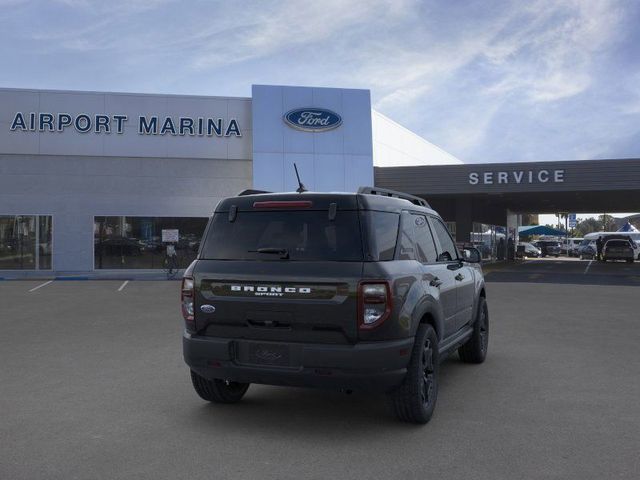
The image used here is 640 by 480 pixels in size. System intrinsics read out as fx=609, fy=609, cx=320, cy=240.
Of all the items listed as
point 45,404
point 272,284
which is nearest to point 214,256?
point 272,284

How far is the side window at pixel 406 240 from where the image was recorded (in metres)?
5.06

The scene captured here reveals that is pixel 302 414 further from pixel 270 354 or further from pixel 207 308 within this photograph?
pixel 207 308

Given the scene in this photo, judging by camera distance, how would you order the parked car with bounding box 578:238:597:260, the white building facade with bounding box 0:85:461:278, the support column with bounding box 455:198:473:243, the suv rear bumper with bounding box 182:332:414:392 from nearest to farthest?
the suv rear bumper with bounding box 182:332:414:392 → the white building facade with bounding box 0:85:461:278 → the support column with bounding box 455:198:473:243 → the parked car with bounding box 578:238:597:260

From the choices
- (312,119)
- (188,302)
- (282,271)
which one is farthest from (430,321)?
(312,119)

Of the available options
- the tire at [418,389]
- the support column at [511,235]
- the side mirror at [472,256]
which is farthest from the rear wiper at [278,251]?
the support column at [511,235]

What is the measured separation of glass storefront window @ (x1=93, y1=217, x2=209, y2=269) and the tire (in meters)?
21.0

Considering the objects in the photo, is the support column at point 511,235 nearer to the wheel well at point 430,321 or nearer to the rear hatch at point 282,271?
the wheel well at point 430,321

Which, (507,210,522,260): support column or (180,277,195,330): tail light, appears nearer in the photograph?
(180,277,195,330): tail light

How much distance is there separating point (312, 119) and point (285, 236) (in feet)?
69.7

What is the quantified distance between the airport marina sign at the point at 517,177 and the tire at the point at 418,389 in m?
22.7

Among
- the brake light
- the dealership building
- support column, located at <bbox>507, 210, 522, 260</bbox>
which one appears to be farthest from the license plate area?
support column, located at <bbox>507, 210, 522, 260</bbox>

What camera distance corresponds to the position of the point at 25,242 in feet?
82.2

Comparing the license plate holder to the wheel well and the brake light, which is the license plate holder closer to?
the brake light

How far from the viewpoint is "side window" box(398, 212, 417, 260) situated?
5064mm
